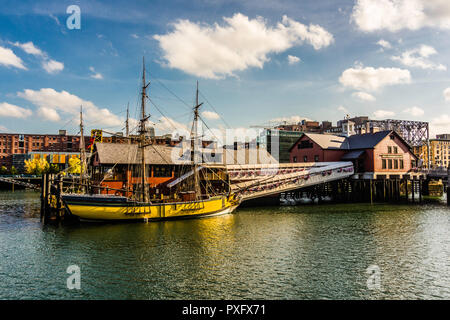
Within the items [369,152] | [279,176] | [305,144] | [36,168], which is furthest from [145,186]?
[36,168]

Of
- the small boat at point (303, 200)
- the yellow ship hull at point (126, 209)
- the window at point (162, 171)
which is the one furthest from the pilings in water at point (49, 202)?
the small boat at point (303, 200)

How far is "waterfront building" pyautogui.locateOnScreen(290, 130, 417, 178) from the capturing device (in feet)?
205

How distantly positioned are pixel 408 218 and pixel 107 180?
4374cm

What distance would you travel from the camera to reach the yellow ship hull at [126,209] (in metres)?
36.9

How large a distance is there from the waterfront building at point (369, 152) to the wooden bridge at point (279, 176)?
158 inches

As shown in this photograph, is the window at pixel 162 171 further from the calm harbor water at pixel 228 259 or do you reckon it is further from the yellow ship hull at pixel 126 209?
the calm harbor water at pixel 228 259

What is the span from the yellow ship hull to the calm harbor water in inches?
56.3

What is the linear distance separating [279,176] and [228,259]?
31.3 meters

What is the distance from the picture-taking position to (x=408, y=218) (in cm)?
4197

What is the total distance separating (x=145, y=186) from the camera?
139 feet

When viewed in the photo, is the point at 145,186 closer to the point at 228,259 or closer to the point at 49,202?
the point at 49,202

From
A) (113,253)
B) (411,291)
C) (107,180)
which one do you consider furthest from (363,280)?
(107,180)

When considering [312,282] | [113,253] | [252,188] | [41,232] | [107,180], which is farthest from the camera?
[252,188]
